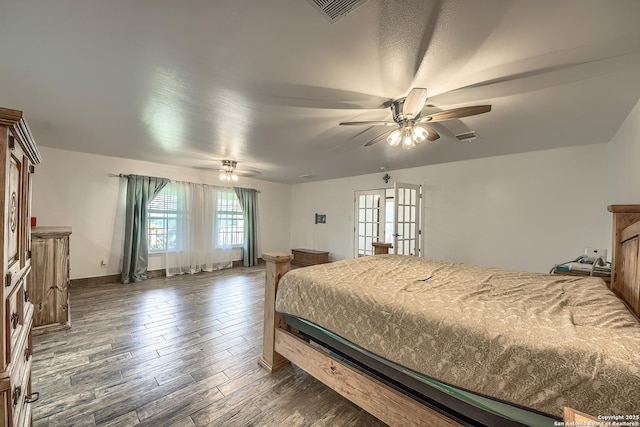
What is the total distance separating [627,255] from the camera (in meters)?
1.51

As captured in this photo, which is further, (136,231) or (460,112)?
(136,231)

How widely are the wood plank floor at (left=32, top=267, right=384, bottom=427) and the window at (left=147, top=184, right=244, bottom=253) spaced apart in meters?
1.92

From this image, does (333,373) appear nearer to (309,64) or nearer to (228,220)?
(309,64)

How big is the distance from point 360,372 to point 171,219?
5.21m

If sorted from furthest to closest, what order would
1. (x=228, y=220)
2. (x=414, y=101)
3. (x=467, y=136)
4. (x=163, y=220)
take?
(x=228, y=220) < (x=163, y=220) < (x=467, y=136) < (x=414, y=101)

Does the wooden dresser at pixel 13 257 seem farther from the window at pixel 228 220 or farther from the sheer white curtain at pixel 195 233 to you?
the window at pixel 228 220

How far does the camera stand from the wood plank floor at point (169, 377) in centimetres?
158

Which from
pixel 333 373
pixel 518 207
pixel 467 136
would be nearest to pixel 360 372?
pixel 333 373

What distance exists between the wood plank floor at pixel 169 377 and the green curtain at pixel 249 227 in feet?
10.0

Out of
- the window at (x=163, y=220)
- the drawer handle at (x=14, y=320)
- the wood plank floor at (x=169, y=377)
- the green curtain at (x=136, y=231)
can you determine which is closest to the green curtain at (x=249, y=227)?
the window at (x=163, y=220)

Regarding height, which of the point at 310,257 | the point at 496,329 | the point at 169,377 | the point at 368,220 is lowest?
the point at 169,377

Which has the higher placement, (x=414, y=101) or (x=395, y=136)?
(x=414, y=101)

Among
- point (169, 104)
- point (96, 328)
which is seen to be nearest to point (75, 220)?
point (96, 328)

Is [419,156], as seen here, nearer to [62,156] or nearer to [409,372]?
[409,372]
